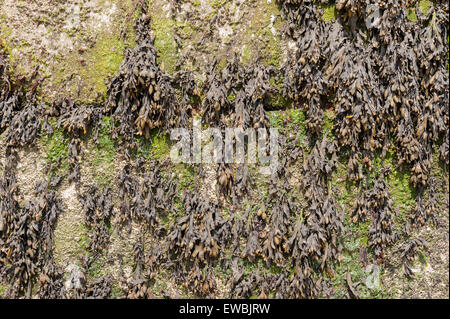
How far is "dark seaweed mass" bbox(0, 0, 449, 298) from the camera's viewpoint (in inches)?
90.8

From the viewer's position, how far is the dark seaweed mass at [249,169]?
231 centimetres

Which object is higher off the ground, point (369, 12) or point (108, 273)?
point (369, 12)

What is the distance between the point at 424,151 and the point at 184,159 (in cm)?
168

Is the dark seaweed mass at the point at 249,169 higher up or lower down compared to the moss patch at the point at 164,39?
lower down

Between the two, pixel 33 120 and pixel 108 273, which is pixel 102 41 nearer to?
pixel 33 120

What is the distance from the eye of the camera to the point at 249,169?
2.38m

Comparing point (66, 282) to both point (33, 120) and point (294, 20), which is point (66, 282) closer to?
point (33, 120)

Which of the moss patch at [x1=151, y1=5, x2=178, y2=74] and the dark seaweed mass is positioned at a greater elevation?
the moss patch at [x1=151, y1=5, x2=178, y2=74]

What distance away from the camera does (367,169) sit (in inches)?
93.8

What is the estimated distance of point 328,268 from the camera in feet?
7.78

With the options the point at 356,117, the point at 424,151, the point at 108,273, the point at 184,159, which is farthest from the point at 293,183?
the point at 108,273

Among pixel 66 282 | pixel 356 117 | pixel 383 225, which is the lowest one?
pixel 66 282

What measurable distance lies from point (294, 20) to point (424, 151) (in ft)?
4.21

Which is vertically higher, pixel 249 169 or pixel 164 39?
pixel 164 39
